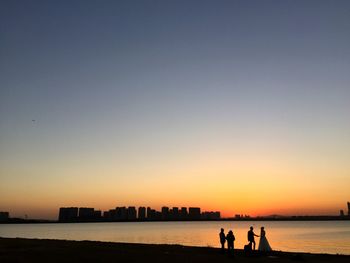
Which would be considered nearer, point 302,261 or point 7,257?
point 302,261

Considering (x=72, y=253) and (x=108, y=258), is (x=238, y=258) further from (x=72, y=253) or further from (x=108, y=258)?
(x=72, y=253)

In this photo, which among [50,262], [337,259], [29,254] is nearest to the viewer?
[50,262]

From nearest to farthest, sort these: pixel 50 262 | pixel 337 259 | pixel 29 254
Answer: pixel 50 262, pixel 337 259, pixel 29 254

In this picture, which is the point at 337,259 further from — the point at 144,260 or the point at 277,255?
the point at 144,260

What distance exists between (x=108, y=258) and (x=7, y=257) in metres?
6.73

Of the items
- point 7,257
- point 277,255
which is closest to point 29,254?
point 7,257

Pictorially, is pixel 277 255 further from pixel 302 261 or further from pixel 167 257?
pixel 167 257

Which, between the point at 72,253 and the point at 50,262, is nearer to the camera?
the point at 50,262

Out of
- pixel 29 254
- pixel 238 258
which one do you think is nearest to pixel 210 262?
pixel 238 258

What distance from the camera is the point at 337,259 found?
2798cm

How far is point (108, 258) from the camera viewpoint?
92.6ft

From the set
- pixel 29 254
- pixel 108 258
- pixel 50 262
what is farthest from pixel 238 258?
pixel 29 254

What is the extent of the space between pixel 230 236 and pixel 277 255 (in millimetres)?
3472

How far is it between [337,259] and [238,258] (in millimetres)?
6529
